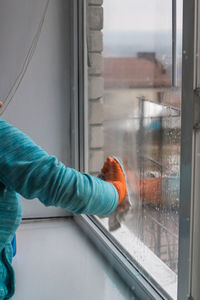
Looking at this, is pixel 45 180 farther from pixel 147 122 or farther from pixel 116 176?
pixel 147 122

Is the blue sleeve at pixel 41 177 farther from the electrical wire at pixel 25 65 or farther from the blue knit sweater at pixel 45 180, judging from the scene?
the electrical wire at pixel 25 65

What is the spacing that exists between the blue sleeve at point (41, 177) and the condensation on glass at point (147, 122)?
0.19 m

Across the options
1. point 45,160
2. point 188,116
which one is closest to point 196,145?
point 188,116

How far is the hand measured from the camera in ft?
2.97

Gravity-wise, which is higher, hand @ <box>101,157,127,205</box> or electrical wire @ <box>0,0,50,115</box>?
electrical wire @ <box>0,0,50,115</box>

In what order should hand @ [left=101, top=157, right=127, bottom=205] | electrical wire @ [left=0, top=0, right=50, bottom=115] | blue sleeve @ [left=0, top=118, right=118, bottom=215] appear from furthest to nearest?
electrical wire @ [left=0, top=0, right=50, bottom=115] < hand @ [left=101, top=157, right=127, bottom=205] < blue sleeve @ [left=0, top=118, right=118, bottom=215]

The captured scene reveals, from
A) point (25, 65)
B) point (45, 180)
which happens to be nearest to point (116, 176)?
point (45, 180)

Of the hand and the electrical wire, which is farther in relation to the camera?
the electrical wire

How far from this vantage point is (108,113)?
1403mm

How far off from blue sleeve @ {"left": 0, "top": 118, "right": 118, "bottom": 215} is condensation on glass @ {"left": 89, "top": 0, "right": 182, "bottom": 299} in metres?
0.19

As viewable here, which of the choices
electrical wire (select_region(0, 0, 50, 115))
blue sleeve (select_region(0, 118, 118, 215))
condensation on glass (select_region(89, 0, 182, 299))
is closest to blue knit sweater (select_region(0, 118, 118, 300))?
blue sleeve (select_region(0, 118, 118, 215))

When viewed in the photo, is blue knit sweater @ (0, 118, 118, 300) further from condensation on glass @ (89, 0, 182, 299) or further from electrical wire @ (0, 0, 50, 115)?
electrical wire @ (0, 0, 50, 115)

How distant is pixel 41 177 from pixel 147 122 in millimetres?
414

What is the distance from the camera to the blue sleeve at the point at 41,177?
773 mm
